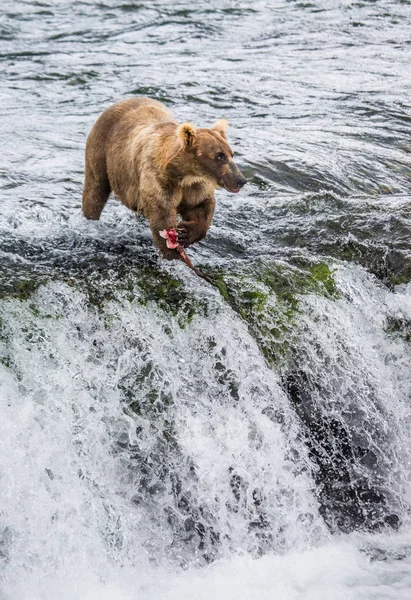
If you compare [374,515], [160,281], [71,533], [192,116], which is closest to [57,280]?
[160,281]

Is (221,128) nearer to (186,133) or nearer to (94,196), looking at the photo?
(186,133)

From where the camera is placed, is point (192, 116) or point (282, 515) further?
point (192, 116)

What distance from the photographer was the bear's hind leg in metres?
6.89

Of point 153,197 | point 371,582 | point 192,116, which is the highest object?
point 153,197

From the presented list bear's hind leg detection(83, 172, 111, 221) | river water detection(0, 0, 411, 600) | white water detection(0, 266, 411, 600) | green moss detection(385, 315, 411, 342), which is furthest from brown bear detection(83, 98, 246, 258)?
green moss detection(385, 315, 411, 342)

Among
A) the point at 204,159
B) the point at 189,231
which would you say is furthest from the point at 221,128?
the point at 189,231

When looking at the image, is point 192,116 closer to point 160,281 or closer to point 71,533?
point 160,281

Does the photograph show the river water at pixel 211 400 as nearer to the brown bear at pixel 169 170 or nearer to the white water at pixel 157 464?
the white water at pixel 157 464

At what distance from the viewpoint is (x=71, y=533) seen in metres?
5.06

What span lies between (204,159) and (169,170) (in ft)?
→ 0.84

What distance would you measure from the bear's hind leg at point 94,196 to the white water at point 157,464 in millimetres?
1361

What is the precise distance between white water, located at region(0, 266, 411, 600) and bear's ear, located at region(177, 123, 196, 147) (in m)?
0.95

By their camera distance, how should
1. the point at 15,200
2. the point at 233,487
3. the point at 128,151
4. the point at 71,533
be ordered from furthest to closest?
the point at 15,200 → the point at 128,151 → the point at 233,487 → the point at 71,533

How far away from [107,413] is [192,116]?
545 cm
